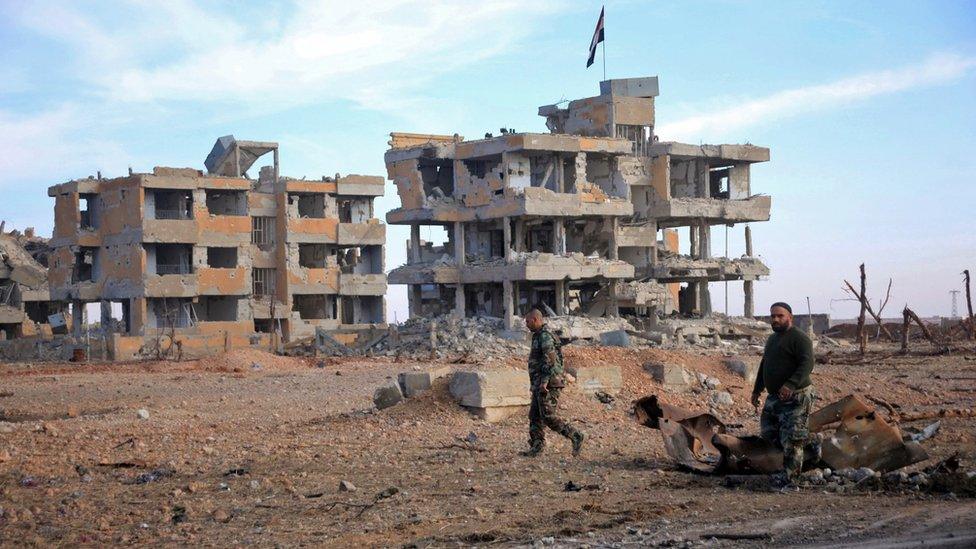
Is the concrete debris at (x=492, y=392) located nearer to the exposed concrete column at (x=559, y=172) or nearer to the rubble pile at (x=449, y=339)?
the rubble pile at (x=449, y=339)

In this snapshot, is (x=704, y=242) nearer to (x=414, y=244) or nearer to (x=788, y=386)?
(x=414, y=244)

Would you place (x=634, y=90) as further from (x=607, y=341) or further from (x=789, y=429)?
(x=789, y=429)

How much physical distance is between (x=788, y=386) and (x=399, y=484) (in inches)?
144

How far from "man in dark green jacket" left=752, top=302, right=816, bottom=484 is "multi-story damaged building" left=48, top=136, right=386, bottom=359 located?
33316mm

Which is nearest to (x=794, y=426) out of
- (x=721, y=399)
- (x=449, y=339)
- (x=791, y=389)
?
(x=791, y=389)

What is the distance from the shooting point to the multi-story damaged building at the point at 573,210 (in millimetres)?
47094

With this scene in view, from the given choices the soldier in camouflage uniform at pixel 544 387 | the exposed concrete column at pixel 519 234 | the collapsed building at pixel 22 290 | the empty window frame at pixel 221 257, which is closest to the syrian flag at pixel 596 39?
the exposed concrete column at pixel 519 234

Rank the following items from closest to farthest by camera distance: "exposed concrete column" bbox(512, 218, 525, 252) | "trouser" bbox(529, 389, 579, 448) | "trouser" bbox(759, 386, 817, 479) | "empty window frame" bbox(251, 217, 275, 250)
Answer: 1. "trouser" bbox(759, 386, 817, 479)
2. "trouser" bbox(529, 389, 579, 448)
3. "exposed concrete column" bbox(512, 218, 525, 252)
4. "empty window frame" bbox(251, 217, 275, 250)


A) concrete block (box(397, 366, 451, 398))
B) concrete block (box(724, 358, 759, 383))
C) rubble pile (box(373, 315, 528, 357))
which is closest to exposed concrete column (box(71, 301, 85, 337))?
rubble pile (box(373, 315, 528, 357))

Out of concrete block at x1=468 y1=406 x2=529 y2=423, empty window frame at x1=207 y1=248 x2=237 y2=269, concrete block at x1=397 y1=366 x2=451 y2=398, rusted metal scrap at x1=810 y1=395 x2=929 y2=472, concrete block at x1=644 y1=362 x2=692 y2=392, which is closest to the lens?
rusted metal scrap at x1=810 y1=395 x2=929 y2=472

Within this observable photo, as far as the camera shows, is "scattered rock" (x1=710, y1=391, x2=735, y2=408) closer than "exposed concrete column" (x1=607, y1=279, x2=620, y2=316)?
Yes

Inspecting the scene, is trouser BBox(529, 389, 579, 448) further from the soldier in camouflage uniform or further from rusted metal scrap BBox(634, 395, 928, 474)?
rusted metal scrap BBox(634, 395, 928, 474)

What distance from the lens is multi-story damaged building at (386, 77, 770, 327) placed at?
47094 mm

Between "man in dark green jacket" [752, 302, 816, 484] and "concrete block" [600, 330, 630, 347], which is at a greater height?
"man in dark green jacket" [752, 302, 816, 484]
